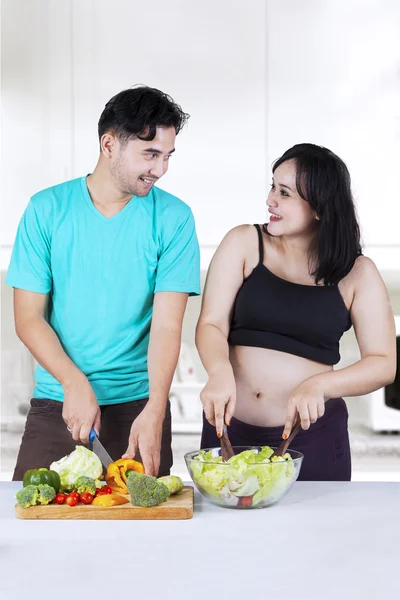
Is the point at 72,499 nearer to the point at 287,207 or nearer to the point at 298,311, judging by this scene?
the point at 298,311

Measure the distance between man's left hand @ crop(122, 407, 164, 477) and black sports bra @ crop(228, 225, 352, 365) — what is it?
30 centimetres

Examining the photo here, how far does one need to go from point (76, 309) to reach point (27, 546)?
733 millimetres

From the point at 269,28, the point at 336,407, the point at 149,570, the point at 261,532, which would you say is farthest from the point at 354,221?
the point at 269,28

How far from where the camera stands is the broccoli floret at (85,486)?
4.69 feet

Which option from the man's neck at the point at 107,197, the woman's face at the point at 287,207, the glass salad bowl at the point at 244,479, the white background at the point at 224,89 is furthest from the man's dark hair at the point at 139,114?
the white background at the point at 224,89

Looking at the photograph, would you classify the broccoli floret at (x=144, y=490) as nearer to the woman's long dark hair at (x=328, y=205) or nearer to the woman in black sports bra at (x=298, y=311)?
the woman in black sports bra at (x=298, y=311)

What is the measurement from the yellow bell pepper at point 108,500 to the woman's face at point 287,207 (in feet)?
2.44

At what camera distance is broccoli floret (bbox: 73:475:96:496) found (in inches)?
56.3

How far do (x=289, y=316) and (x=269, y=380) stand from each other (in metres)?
0.16

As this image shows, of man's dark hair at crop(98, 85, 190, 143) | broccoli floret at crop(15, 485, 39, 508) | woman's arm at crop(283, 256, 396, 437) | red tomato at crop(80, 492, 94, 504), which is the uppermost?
man's dark hair at crop(98, 85, 190, 143)

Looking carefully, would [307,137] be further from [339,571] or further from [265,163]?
[339,571]

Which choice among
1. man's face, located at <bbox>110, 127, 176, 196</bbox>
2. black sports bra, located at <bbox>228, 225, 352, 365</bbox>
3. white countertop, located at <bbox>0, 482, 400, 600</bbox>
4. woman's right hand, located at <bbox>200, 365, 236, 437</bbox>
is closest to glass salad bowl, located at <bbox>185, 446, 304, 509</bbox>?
white countertop, located at <bbox>0, 482, 400, 600</bbox>

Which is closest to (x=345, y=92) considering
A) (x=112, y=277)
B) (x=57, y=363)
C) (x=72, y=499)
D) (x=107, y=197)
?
(x=107, y=197)

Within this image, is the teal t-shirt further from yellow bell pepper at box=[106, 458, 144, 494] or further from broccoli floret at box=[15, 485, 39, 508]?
broccoli floret at box=[15, 485, 39, 508]
